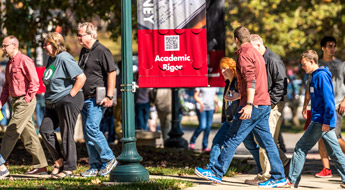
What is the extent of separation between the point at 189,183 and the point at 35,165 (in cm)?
245

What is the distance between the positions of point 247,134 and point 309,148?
751 mm

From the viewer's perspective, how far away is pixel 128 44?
8.44 m

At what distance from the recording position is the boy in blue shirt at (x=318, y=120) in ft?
26.9

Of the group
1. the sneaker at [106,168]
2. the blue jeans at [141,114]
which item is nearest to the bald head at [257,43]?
the sneaker at [106,168]

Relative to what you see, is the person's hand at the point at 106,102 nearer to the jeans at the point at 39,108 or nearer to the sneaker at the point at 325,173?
the sneaker at the point at 325,173

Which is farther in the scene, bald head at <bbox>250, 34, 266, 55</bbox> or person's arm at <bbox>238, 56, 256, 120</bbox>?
bald head at <bbox>250, 34, 266, 55</bbox>

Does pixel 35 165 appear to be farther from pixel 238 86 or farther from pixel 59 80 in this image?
pixel 238 86

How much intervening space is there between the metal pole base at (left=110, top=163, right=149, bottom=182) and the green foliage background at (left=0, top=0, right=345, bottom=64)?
A: 6543 mm

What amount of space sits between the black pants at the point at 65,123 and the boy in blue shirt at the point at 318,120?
2.82 metres

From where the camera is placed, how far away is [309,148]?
839cm

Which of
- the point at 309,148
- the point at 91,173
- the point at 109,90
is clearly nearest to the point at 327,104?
the point at 309,148

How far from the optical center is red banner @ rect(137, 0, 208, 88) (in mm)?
9930

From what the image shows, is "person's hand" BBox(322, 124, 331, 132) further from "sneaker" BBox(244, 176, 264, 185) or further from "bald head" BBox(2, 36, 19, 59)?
"bald head" BBox(2, 36, 19, 59)

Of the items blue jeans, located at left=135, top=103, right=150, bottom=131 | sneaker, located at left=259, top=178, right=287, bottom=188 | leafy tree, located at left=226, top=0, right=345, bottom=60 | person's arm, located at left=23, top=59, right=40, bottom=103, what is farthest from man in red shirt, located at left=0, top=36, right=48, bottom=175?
leafy tree, located at left=226, top=0, right=345, bottom=60
